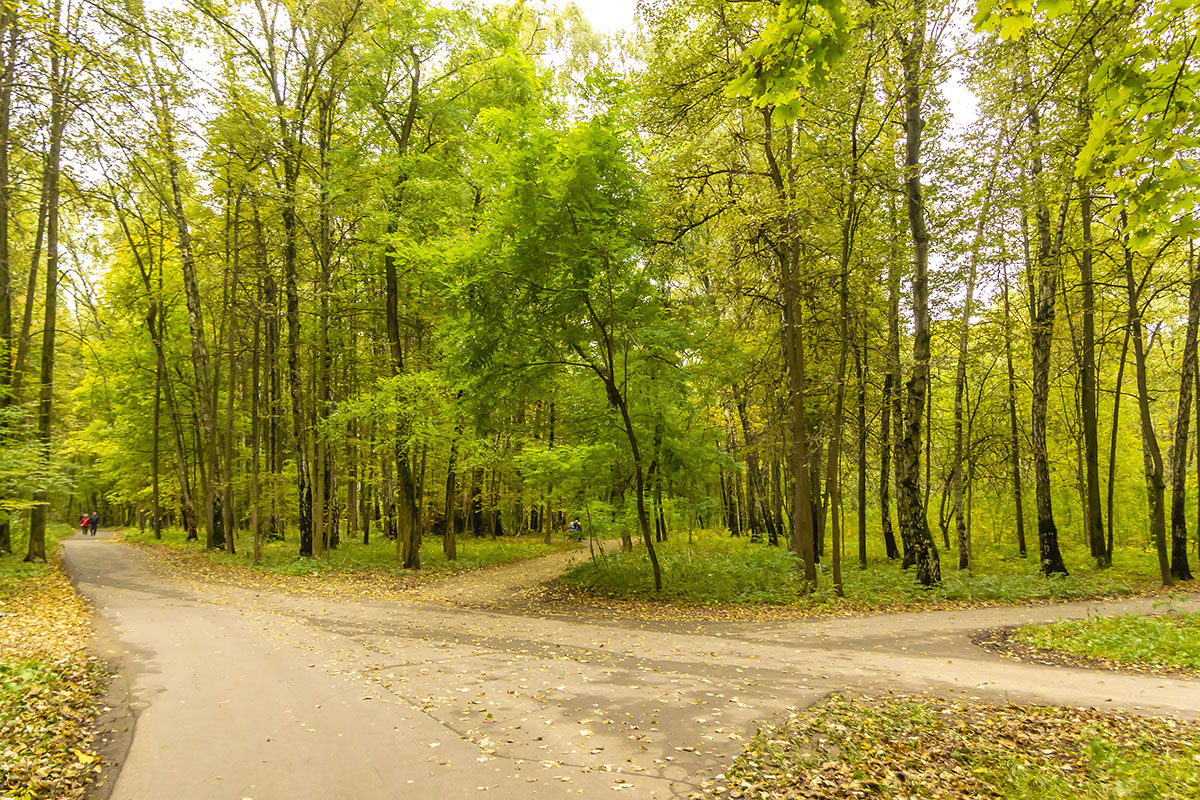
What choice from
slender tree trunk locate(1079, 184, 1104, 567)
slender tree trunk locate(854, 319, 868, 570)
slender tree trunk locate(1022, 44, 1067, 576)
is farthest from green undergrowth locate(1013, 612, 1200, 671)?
slender tree trunk locate(1079, 184, 1104, 567)

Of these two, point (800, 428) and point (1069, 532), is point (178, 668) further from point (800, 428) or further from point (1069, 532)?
Result: point (1069, 532)

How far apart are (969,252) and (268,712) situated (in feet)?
54.1

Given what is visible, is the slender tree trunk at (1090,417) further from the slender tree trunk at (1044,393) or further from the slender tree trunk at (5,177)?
the slender tree trunk at (5,177)

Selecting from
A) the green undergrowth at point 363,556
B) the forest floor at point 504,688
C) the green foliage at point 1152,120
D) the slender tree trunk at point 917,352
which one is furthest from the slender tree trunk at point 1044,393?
the green undergrowth at point 363,556

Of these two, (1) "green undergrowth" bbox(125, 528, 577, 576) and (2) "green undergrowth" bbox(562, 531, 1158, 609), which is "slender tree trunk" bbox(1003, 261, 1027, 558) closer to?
(2) "green undergrowth" bbox(562, 531, 1158, 609)

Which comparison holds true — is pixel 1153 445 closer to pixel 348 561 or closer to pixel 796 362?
pixel 796 362

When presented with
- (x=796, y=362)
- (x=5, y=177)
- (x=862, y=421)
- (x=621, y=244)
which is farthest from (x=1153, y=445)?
(x=5, y=177)

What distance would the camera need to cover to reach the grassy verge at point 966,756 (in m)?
4.12

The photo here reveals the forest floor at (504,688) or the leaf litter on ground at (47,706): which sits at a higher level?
the leaf litter on ground at (47,706)

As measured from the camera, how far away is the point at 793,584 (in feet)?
43.7

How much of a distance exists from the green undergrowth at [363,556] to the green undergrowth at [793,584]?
20.5 feet

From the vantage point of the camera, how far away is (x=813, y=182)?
12.5m

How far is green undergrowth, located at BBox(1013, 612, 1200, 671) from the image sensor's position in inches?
305

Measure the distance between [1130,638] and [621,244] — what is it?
1032 centimetres
